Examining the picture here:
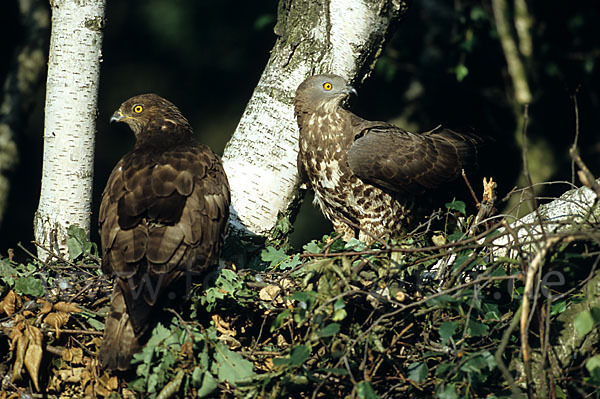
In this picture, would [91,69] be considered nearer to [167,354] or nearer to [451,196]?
[167,354]

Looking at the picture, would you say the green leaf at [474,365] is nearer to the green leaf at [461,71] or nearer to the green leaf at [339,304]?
the green leaf at [339,304]

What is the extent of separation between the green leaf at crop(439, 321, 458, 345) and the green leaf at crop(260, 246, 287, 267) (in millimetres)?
1442

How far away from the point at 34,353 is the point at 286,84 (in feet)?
8.47

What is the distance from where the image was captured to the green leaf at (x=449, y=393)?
3.26 metres

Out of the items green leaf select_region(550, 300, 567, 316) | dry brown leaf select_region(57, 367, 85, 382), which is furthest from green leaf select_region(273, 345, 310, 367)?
green leaf select_region(550, 300, 567, 316)

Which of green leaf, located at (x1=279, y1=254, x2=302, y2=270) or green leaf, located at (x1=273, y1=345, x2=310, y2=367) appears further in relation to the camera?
green leaf, located at (x1=279, y1=254, x2=302, y2=270)

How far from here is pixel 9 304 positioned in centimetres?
391

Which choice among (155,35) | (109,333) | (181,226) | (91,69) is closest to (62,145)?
(91,69)

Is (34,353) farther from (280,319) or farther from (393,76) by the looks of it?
(393,76)

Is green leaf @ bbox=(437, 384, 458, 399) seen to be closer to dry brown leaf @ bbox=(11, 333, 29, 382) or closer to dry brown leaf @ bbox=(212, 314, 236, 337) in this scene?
dry brown leaf @ bbox=(212, 314, 236, 337)

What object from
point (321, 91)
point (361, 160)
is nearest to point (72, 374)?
point (361, 160)

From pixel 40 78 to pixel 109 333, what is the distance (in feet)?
13.0

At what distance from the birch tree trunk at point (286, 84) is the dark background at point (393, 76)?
1270 millimetres

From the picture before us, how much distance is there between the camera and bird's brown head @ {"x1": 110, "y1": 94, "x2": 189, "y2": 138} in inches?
204
